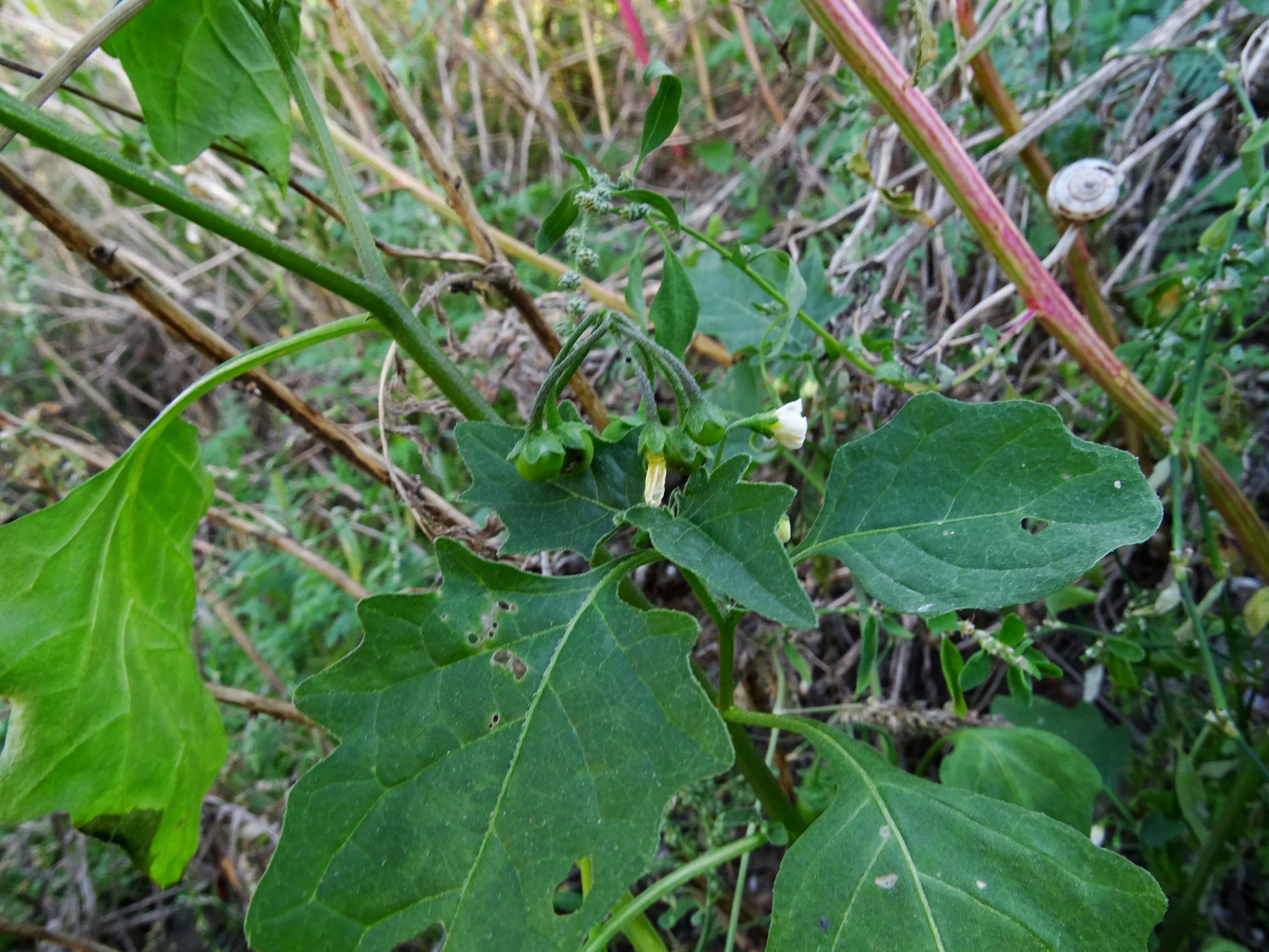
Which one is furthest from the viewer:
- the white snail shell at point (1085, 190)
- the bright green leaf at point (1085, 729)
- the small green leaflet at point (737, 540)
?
the bright green leaf at point (1085, 729)

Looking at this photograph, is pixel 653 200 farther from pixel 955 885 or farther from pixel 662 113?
pixel 955 885

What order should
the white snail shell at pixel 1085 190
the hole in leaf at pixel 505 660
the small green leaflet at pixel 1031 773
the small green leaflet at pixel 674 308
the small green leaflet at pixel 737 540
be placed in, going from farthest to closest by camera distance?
the white snail shell at pixel 1085 190 → the small green leaflet at pixel 1031 773 → the small green leaflet at pixel 674 308 → the hole in leaf at pixel 505 660 → the small green leaflet at pixel 737 540

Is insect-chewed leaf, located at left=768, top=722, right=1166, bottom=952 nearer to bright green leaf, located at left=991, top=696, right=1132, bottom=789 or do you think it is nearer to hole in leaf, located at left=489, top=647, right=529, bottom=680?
hole in leaf, located at left=489, top=647, right=529, bottom=680

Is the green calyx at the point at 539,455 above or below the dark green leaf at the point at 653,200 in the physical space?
Result: below

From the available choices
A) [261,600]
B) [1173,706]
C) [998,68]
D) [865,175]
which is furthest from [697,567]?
[261,600]

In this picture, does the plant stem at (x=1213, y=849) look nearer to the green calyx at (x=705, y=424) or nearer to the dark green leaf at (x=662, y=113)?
the green calyx at (x=705, y=424)

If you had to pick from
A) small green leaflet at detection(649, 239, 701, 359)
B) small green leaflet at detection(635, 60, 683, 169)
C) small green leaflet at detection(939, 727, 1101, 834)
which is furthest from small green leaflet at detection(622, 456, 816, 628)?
small green leaflet at detection(939, 727, 1101, 834)

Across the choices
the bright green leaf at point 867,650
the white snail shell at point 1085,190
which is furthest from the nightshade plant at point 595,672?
the white snail shell at point 1085,190
